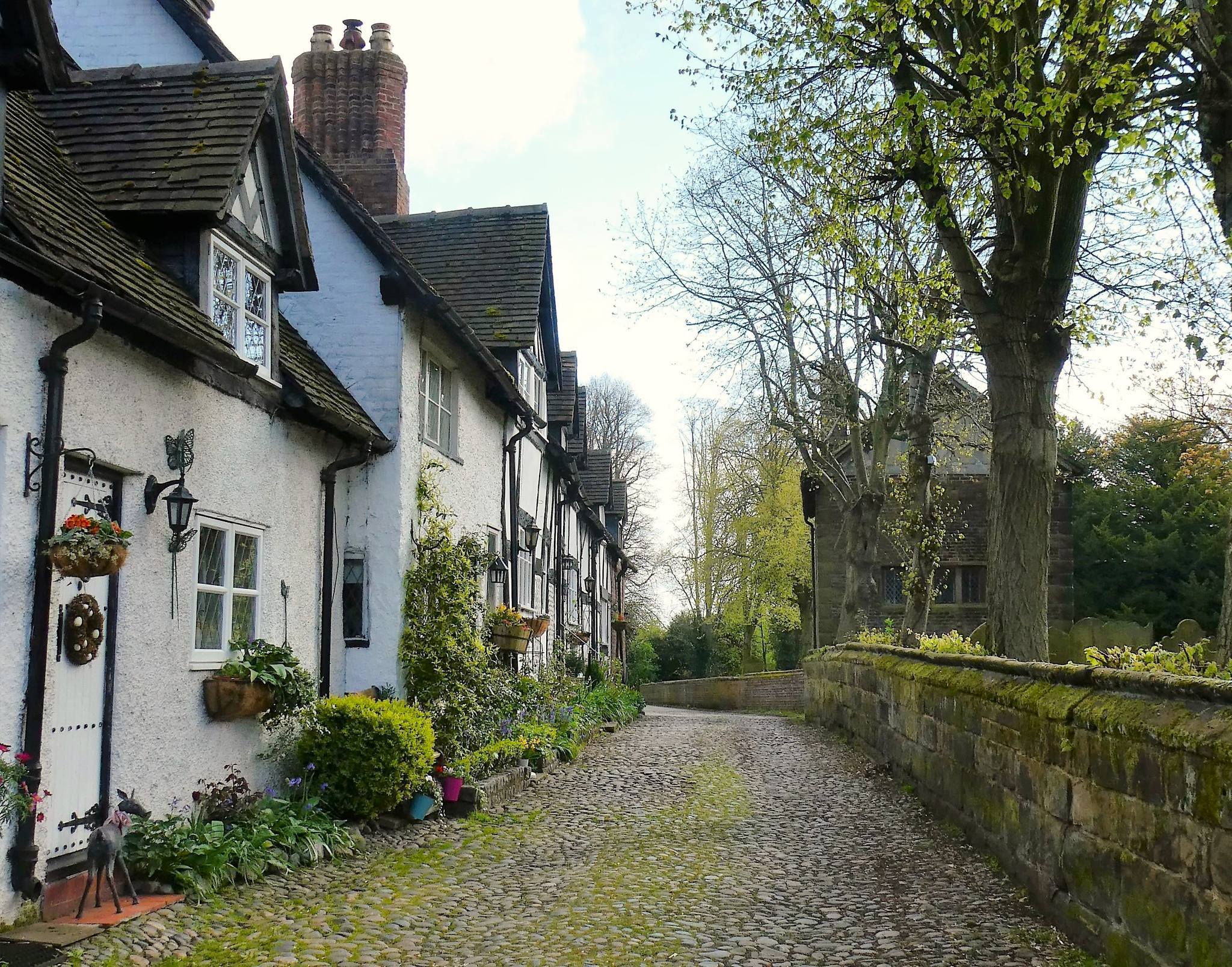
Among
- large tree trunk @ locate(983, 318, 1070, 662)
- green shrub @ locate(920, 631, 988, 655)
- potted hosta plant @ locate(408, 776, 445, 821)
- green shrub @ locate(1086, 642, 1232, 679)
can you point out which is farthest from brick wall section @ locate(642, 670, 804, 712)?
green shrub @ locate(1086, 642, 1232, 679)

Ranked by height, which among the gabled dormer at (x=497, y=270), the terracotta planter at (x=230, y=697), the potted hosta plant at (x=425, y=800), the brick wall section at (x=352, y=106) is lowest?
the potted hosta plant at (x=425, y=800)

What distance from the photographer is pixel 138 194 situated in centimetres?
909

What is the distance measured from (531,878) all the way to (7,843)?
138 inches

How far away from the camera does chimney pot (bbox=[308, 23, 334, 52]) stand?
17766 millimetres

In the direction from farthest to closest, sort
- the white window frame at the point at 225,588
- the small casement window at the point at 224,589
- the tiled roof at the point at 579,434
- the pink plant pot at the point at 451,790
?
the tiled roof at the point at 579,434, the pink plant pot at the point at 451,790, the small casement window at the point at 224,589, the white window frame at the point at 225,588

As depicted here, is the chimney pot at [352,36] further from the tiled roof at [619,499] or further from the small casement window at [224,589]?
the tiled roof at [619,499]

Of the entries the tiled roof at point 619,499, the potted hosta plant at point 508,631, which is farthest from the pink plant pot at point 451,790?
the tiled roof at point 619,499

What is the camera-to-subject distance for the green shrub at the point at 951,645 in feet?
39.1

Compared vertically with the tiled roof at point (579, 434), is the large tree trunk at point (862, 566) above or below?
below

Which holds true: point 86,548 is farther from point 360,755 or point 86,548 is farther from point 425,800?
point 425,800

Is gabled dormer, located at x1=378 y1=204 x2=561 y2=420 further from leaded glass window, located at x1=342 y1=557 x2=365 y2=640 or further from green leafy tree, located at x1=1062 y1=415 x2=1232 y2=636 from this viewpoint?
green leafy tree, located at x1=1062 y1=415 x2=1232 y2=636

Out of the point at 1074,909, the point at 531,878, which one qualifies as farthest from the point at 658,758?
the point at 1074,909

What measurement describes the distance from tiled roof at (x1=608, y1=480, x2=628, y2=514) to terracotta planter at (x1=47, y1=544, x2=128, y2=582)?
35146mm

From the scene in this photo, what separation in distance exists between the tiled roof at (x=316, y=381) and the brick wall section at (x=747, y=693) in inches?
866
